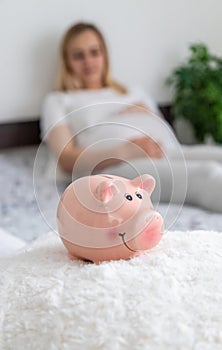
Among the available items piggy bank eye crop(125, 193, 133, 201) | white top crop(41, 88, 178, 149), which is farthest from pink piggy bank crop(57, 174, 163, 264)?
white top crop(41, 88, 178, 149)


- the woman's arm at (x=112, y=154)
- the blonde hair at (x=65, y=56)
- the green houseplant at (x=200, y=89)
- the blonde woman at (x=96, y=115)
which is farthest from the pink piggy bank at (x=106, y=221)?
the green houseplant at (x=200, y=89)

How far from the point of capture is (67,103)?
2.42 metres

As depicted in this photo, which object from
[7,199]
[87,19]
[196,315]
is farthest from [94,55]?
[196,315]

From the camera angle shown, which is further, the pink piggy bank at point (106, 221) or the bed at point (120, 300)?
the pink piggy bank at point (106, 221)

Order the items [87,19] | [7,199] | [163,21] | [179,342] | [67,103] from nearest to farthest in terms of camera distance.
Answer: [179,342], [7,199], [67,103], [87,19], [163,21]

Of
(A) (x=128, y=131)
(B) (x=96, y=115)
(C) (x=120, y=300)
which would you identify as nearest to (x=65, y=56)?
(B) (x=96, y=115)

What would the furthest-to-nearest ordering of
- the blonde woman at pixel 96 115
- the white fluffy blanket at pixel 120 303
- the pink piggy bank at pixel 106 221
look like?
1. the blonde woman at pixel 96 115
2. the pink piggy bank at pixel 106 221
3. the white fluffy blanket at pixel 120 303

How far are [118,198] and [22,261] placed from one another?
7.0 inches

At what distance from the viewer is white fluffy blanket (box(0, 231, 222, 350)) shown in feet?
2.34

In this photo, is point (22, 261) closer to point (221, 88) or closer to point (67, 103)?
point (67, 103)

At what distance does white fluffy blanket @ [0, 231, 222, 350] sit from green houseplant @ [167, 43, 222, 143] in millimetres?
1880

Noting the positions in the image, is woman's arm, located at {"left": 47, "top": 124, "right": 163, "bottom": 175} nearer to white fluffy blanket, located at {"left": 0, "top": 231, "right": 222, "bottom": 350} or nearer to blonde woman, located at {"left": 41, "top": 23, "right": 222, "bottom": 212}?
blonde woman, located at {"left": 41, "top": 23, "right": 222, "bottom": 212}

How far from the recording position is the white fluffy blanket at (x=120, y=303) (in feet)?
→ 2.34

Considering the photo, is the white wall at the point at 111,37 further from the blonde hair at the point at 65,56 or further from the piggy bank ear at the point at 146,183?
the piggy bank ear at the point at 146,183
